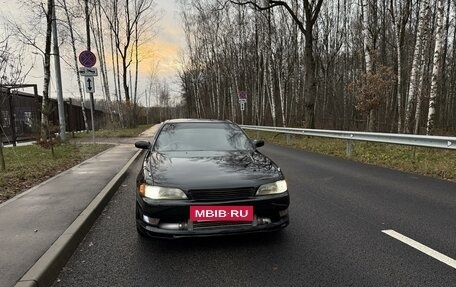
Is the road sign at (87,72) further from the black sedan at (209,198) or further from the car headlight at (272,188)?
the car headlight at (272,188)

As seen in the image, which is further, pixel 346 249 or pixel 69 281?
pixel 346 249

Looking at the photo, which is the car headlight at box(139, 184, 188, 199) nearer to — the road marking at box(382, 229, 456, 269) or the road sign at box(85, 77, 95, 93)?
the road marking at box(382, 229, 456, 269)

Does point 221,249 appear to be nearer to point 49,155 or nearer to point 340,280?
point 340,280

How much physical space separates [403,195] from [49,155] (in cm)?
1061

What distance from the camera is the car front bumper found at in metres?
3.76

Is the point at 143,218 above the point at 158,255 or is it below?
above

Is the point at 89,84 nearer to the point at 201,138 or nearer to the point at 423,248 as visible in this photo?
the point at 201,138

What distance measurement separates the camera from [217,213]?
3756 millimetres

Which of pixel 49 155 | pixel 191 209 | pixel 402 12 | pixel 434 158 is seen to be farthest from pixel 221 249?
pixel 402 12

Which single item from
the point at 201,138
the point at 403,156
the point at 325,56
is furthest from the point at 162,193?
the point at 325,56

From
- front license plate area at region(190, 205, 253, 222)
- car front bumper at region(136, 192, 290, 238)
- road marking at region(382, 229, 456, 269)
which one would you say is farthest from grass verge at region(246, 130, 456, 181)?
front license plate area at region(190, 205, 253, 222)

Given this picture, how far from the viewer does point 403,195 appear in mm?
6410

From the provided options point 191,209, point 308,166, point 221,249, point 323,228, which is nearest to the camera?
point 191,209

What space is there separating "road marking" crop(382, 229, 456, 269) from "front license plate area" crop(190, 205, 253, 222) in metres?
1.93
